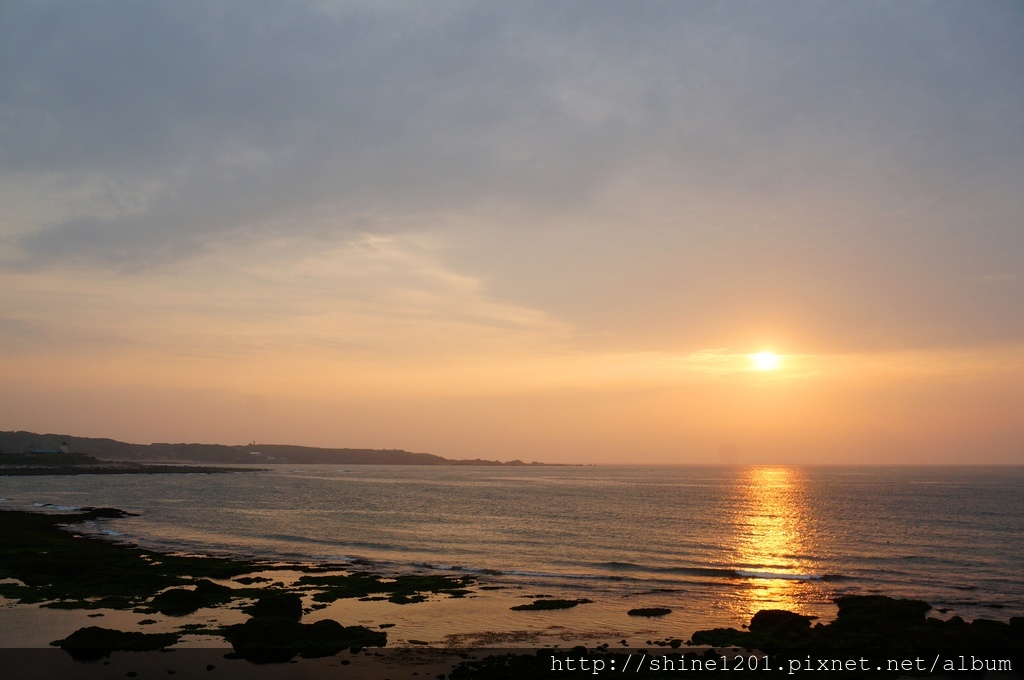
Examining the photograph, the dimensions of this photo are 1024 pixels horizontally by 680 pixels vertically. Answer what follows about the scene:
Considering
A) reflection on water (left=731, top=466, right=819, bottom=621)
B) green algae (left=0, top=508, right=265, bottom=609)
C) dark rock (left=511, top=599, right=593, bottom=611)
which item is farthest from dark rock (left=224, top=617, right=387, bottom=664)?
reflection on water (left=731, top=466, right=819, bottom=621)

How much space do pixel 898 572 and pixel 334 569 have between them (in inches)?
1805

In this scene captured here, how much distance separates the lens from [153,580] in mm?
45438

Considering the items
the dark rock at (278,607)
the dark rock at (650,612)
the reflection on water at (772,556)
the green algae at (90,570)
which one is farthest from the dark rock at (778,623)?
the green algae at (90,570)

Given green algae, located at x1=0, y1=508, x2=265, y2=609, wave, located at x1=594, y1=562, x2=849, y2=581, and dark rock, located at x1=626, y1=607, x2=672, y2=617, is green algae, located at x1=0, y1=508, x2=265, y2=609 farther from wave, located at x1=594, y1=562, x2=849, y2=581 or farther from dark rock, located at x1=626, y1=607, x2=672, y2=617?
wave, located at x1=594, y1=562, x2=849, y2=581

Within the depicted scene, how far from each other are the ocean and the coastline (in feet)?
7.94

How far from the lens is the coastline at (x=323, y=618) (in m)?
30.3

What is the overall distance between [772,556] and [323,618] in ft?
157

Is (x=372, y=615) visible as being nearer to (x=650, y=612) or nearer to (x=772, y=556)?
(x=650, y=612)

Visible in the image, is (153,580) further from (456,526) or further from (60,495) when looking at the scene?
(60,495)

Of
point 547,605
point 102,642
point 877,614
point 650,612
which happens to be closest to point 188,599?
point 102,642

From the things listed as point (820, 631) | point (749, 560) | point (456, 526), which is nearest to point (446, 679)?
point (820, 631)

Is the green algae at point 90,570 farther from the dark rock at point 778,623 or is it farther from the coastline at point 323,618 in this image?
the dark rock at point 778,623

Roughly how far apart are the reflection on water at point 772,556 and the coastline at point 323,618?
5825 millimetres

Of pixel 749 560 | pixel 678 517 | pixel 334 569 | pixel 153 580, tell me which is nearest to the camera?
pixel 153 580
